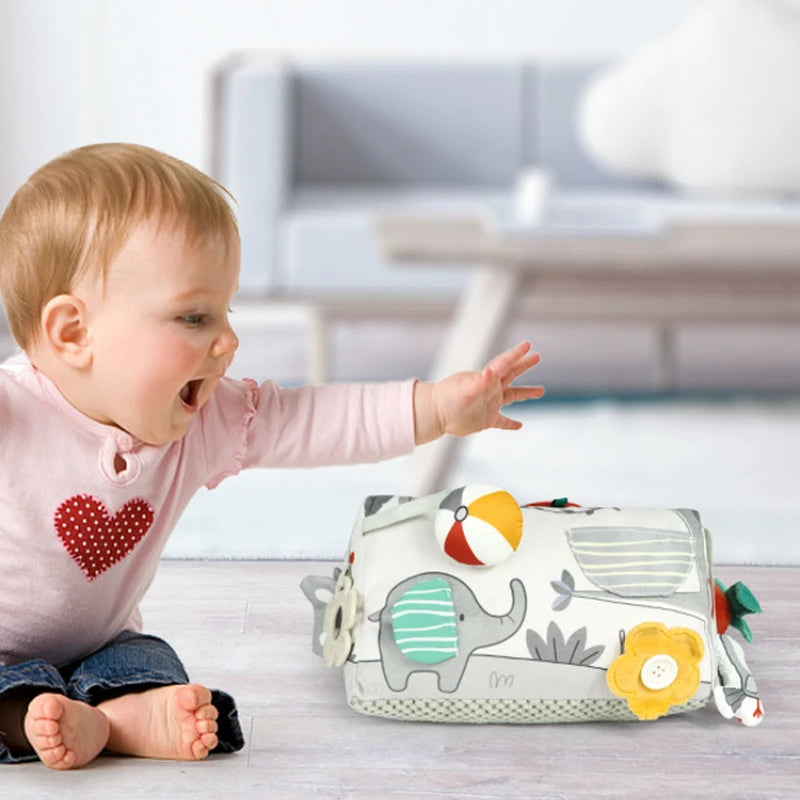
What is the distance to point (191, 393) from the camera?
0.92m

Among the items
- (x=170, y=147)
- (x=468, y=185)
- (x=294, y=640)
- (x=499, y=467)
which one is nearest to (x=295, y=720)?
(x=294, y=640)

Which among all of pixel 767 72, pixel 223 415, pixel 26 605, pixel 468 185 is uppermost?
pixel 767 72

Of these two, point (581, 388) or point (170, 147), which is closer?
point (581, 388)

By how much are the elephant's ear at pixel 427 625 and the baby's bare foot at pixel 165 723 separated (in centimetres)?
14

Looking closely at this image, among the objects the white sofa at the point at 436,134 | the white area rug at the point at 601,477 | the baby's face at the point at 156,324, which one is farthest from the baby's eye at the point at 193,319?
the white sofa at the point at 436,134

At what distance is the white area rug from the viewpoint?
183cm

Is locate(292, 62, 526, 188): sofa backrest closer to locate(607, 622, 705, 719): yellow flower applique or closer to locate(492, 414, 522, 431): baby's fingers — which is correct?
locate(492, 414, 522, 431): baby's fingers

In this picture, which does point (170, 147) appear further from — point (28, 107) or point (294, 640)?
point (294, 640)

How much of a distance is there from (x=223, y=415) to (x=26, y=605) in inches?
7.7

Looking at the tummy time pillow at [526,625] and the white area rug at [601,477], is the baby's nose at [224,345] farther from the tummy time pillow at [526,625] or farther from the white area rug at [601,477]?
the white area rug at [601,477]

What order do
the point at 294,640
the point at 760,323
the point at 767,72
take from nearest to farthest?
the point at 294,640
the point at 760,323
the point at 767,72

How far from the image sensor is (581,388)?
2.95 meters

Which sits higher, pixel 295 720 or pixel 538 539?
pixel 538 539

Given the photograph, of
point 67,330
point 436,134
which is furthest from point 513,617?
point 436,134
